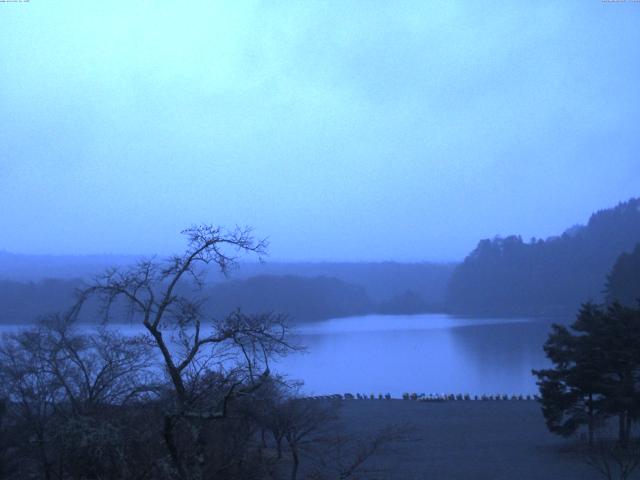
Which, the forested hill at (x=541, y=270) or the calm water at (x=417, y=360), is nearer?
the calm water at (x=417, y=360)

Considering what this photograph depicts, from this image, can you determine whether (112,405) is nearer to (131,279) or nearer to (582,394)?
(131,279)

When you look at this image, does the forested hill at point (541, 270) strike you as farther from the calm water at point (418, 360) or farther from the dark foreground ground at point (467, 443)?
the dark foreground ground at point (467, 443)

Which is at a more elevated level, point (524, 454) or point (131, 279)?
point (131, 279)

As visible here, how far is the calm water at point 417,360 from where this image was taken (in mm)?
23750

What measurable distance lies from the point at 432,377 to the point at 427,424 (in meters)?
10.3

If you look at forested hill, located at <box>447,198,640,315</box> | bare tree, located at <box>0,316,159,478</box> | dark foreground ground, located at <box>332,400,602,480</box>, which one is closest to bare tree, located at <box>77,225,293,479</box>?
bare tree, located at <box>0,316,159,478</box>

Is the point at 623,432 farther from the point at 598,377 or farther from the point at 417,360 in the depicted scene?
the point at 417,360

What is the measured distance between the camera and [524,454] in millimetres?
12656

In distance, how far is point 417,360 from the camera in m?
31.6

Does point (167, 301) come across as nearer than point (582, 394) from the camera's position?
Yes

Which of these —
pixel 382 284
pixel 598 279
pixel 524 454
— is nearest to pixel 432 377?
pixel 524 454

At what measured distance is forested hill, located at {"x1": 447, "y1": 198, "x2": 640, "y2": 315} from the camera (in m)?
64.2

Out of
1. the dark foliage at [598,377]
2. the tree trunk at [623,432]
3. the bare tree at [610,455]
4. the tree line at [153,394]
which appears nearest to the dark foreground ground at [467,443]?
the bare tree at [610,455]

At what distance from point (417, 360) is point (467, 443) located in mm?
17800
